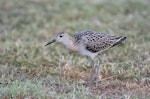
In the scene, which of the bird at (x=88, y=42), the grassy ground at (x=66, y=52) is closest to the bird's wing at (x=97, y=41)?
the bird at (x=88, y=42)

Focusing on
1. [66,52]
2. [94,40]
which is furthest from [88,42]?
[66,52]

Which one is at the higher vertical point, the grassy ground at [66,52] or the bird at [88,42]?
the bird at [88,42]

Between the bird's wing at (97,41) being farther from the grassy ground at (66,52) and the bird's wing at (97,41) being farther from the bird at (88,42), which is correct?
the grassy ground at (66,52)

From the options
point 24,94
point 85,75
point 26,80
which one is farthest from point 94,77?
point 24,94

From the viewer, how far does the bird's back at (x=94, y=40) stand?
25.1 ft

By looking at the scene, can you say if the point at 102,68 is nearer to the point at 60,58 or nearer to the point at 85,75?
the point at 85,75

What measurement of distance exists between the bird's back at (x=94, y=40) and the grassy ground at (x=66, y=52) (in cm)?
43

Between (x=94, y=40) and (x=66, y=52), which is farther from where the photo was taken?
(x=66, y=52)

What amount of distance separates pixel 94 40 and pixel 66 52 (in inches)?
57.8

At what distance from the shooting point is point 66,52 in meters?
9.10

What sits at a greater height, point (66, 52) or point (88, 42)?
A: point (88, 42)

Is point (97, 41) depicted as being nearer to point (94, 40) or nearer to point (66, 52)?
point (94, 40)

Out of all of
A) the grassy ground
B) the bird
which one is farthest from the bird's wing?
the grassy ground

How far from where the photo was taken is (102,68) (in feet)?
26.1
